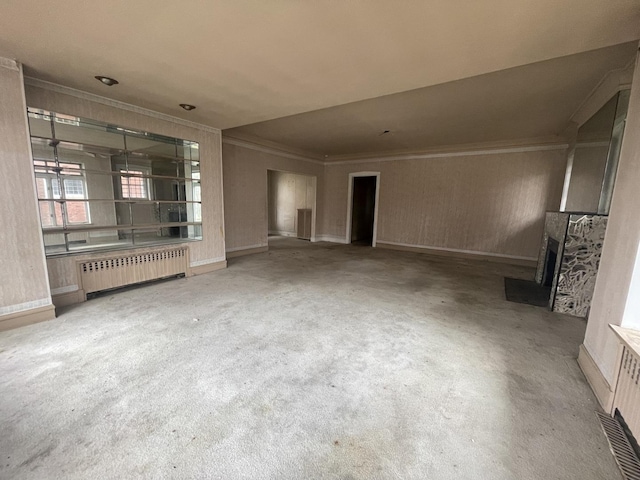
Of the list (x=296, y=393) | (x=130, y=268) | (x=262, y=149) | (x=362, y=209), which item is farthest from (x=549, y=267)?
(x=130, y=268)

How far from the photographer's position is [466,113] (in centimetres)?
410

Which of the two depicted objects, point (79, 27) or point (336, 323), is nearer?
point (79, 27)

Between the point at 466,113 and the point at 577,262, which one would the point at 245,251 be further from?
the point at 577,262

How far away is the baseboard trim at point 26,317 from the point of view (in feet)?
8.32

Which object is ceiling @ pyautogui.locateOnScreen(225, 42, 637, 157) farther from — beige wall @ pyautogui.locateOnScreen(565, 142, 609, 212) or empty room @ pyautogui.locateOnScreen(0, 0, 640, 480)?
beige wall @ pyautogui.locateOnScreen(565, 142, 609, 212)

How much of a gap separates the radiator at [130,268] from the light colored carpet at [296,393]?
1.04 ft

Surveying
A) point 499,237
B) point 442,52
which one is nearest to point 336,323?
point 442,52

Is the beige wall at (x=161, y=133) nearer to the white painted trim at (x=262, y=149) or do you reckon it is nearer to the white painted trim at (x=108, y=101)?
the white painted trim at (x=108, y=101)

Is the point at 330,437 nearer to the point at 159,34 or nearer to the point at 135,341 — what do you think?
the point at 135,341

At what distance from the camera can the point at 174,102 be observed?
134 inches

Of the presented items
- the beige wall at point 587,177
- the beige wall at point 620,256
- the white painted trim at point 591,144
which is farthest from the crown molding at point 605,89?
the beige wall at point 620,256

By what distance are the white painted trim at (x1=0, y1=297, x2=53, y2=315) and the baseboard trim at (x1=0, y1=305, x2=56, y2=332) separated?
3 cm

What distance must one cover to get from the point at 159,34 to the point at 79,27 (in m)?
0.56

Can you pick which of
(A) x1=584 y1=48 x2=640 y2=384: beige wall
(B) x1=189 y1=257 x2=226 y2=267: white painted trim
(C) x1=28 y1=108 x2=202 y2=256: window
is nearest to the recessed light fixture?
(C) x1=28 y1=108 x2=202 y2=256: window
